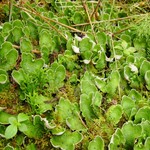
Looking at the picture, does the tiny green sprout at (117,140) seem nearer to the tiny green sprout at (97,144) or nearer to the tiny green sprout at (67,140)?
the tiny green sprout at (97,144)

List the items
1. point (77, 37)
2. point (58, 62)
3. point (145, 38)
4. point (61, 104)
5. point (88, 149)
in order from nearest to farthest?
point (88, 149), point (61, 104), point (58, 62), point (77, 37), point (145, 38)

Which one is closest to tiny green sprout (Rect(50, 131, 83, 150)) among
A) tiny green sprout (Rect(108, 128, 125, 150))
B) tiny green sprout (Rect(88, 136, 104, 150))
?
tiny green sprout (Rect(88, 136, 104, 150))

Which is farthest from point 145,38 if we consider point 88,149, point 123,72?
point 88,149

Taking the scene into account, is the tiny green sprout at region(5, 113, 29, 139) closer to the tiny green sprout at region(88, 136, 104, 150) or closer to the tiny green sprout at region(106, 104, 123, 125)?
the tiny green sprout at region(88, 136, 104, 150)

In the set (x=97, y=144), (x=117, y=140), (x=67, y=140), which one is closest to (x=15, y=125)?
(x=67, y=140)

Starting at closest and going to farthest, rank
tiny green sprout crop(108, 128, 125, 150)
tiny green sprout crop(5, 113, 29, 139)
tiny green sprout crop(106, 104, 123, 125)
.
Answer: tiny green sprout crop(5, 113, 29, 139) < tiny green sprout crop(108, 128, 125, 150) < tiny green sprout crop(106, 104, 123, 125)

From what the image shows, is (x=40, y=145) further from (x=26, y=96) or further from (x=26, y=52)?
(x=26, y=52)

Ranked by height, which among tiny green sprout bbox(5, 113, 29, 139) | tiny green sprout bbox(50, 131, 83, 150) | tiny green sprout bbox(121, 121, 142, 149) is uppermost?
tiny green sprout bbox(5, 113, 29, 139)

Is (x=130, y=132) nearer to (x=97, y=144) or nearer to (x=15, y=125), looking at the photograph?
(x=97, y=144)

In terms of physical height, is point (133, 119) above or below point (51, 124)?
below
